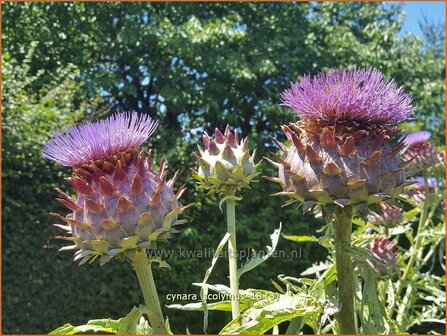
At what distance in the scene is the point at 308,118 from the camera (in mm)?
874

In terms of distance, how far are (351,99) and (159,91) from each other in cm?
345

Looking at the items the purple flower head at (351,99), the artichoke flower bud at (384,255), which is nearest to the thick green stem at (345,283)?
the purple flower head at (351,99)

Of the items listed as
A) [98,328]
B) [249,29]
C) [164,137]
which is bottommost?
[98,328]

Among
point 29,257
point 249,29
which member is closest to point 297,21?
point 249,29

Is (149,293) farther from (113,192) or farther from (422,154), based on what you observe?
(422,154)

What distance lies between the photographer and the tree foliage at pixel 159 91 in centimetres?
305

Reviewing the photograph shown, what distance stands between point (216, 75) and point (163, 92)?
39cm

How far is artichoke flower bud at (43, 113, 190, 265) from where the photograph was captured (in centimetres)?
83

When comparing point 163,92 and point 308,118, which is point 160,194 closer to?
point 308,118

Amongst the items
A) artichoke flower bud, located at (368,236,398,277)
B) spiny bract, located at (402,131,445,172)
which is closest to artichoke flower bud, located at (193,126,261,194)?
artichoke flower bud, located at (368,236,398,277)

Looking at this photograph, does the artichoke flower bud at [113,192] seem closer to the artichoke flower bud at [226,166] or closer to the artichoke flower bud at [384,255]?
the artichoke flower bud at [226,166]

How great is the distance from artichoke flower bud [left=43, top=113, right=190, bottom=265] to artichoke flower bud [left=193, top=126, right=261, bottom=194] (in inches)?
7.2

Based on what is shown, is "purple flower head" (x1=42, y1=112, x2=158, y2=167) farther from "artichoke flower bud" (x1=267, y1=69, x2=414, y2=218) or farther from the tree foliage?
the tree foliage

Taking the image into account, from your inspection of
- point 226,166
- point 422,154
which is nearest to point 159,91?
point 422,154
